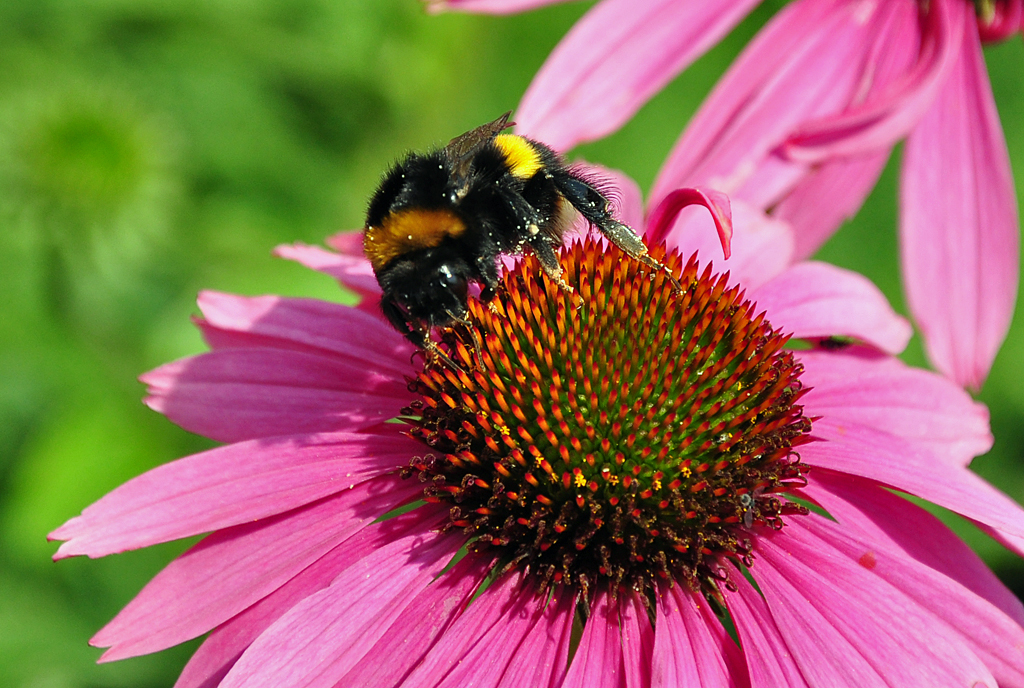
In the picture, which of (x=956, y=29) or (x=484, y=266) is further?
(x=956, y=29)

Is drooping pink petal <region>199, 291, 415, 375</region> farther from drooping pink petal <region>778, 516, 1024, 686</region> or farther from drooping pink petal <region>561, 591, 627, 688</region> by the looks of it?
drooping pink petal <region>778, 516, 1024, 686</region>

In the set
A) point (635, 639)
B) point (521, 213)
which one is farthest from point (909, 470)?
point (521, 213)

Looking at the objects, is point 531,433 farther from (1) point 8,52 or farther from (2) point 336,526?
(1) point 8,52

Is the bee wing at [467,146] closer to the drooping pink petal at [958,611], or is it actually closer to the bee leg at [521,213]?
the bee leg at [521,213]

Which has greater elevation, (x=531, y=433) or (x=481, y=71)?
(x=481, y=71)

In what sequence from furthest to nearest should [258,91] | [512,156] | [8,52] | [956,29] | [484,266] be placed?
[258,91] < [8,52] < [956,29] < [512,156] < [484,266]

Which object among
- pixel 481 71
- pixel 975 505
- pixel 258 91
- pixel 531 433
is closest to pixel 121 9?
pixel 258 91

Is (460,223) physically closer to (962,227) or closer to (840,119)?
(840,119)
